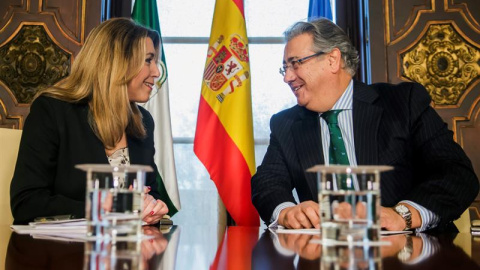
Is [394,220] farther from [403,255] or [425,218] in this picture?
[403,255]

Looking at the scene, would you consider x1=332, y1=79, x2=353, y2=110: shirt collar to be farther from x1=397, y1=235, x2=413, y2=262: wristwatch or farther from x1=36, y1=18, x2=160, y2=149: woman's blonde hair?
x1=397, y1=235, x2=413, y2=262: wristwatch

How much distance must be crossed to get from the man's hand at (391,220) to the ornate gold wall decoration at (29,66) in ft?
8.73

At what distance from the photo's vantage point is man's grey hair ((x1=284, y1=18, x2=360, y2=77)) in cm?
260

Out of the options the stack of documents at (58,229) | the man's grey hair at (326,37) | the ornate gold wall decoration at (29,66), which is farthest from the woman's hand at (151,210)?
the ornate gold wall decoration at (29,66)

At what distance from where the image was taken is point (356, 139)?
2.36 m

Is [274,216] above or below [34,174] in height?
below

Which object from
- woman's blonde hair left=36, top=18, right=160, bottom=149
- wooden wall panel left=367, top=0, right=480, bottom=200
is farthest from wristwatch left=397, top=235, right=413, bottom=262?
wooden wall panel left=367, top=0, right=480, bottom=200

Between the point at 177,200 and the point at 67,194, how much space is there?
1.35m

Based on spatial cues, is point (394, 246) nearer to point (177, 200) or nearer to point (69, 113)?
point (69, 113)

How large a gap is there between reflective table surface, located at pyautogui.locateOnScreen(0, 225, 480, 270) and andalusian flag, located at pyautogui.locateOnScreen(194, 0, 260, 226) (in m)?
2.10

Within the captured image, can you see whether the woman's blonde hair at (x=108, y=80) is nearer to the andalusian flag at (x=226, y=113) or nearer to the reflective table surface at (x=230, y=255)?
the reflective table surface at (x=230, y=255)

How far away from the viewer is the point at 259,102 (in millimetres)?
4004

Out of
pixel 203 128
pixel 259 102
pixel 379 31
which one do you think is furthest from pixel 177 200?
pixel 379 31

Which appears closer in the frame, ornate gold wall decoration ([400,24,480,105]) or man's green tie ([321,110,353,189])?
man's green tie ([321,110,353,189])
